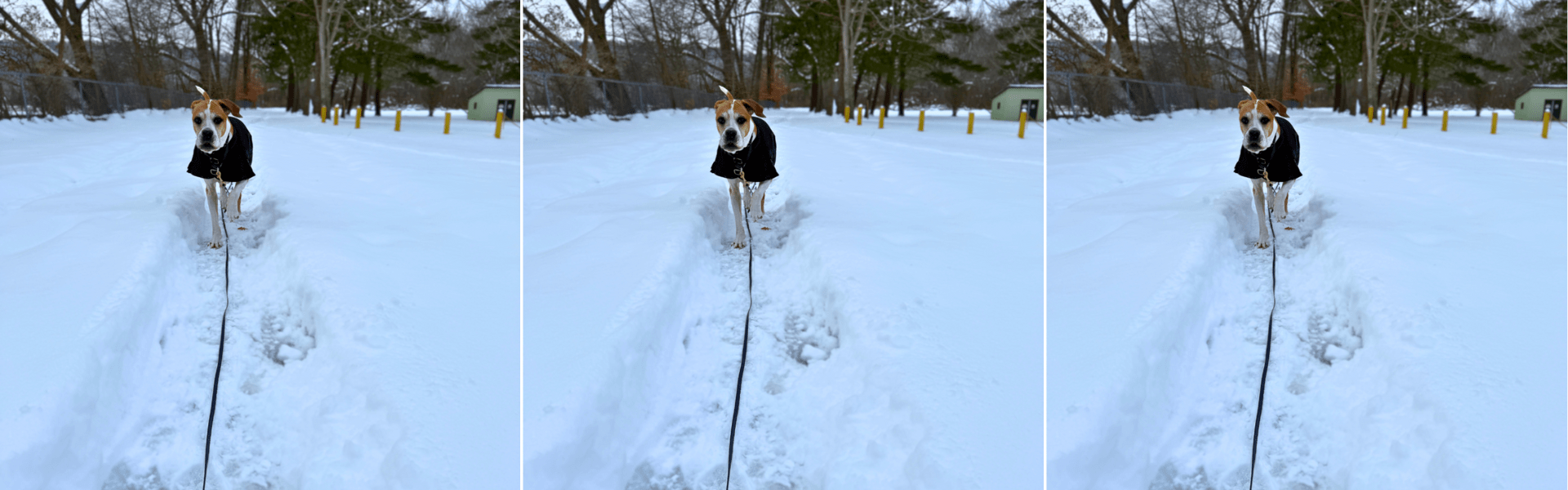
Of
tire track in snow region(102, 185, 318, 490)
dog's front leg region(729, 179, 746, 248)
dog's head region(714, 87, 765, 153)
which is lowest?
tire track in snow region(102, 185, 318, 490)

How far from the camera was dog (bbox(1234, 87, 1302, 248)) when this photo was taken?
4.76 meters

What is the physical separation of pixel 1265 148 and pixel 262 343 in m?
5.23

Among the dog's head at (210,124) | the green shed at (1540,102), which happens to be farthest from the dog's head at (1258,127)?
the green shed at (1540,102)

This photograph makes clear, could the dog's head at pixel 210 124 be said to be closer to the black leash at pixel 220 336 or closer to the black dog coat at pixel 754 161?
the black leash at pixel 220 336

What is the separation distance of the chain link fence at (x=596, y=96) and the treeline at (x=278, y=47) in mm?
675

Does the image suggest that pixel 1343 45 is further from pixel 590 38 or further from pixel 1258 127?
pixel 1258 127

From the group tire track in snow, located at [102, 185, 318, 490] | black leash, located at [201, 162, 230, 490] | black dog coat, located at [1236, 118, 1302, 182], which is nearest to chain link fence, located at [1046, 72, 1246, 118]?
black dog coat, located at [1236, 118, 1302, 182]

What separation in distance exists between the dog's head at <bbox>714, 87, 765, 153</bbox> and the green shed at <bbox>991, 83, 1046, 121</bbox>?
1595 centimetres

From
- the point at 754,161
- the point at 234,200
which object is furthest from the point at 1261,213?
the point at 234,200

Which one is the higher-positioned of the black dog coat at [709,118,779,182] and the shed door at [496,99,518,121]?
the shed door at [496,99,518,121]

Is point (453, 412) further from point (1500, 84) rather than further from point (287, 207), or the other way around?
point (1500, 84)

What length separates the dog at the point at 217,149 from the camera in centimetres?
468

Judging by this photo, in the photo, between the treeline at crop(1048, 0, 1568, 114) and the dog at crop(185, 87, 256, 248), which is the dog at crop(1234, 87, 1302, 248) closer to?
the dog at crop(185, 87, 256, 248)

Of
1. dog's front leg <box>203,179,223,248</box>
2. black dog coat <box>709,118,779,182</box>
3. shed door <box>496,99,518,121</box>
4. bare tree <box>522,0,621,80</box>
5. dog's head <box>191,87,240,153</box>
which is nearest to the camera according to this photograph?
dog's head <box>191,87,240,153</box>
